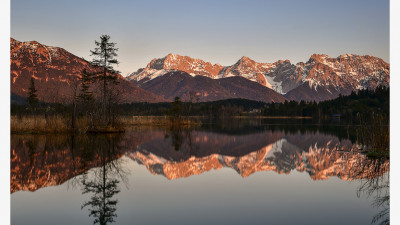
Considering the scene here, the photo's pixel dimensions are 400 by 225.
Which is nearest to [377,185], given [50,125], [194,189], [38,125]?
[194,189]

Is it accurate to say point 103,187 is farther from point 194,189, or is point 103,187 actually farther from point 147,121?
point 147,121

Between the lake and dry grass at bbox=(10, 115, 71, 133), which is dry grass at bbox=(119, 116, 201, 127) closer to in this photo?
dry grass at bbox=(10, 115, 71, 133)

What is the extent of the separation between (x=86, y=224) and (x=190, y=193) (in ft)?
13.7

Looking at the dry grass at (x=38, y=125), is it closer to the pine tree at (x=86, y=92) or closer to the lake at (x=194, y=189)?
the pine tree at (x=86, y=92)

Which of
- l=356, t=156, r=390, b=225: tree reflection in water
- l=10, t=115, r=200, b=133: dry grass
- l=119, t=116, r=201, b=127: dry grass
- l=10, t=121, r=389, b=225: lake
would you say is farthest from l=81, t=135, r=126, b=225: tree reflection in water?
l=119, t=116, r=201, b=127: dry grass

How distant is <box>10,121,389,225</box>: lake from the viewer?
9172 mm

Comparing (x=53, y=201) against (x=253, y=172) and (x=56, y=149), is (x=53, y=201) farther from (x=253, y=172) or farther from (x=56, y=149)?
(x=56, y=149)

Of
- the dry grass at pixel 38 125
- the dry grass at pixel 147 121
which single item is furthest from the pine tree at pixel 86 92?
the dry grass at pixel 38 125

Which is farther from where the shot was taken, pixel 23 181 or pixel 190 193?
pixel 23 181

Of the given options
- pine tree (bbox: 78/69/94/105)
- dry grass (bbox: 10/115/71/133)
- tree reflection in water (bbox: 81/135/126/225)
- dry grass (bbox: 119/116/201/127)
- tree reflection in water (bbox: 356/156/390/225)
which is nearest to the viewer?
tree reflection in water (bbox: 81/135/126/225)

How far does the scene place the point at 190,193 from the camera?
39.1 feet
